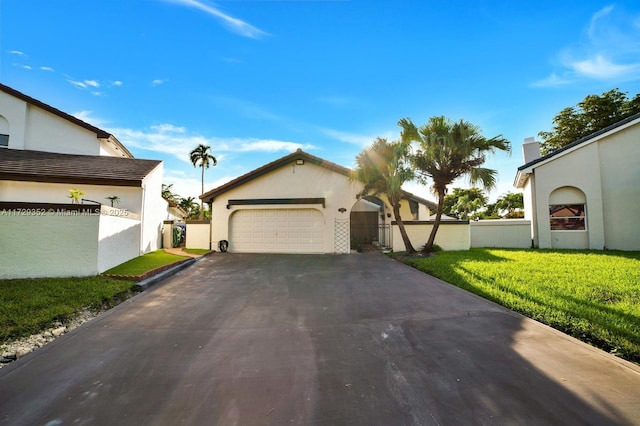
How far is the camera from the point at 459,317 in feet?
15.0

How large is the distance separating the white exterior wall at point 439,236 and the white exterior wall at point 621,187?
7176 mm

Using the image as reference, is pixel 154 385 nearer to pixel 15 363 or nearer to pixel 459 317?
pixel 15 363

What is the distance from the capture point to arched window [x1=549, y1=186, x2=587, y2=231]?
13.5 m

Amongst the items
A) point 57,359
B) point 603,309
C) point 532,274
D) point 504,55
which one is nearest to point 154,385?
point 57,359

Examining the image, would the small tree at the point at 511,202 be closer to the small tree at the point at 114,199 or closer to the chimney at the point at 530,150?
the chimney at the point at 530,150

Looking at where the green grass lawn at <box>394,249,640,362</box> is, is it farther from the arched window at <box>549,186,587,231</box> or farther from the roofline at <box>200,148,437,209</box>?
the roofline at <box>200,148,437,209</box>

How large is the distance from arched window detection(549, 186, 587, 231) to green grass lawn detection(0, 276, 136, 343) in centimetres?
1952

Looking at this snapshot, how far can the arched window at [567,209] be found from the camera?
13.5 m

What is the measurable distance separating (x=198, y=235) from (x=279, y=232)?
466 centimetres

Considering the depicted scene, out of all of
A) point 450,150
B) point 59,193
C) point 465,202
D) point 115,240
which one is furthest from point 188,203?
point 465,202

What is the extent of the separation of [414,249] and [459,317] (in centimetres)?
865

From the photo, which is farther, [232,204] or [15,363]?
[232,204]

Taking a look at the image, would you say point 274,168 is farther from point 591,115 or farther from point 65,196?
point 591,115

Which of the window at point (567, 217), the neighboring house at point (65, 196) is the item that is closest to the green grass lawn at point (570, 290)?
the window at point (567, 217)
